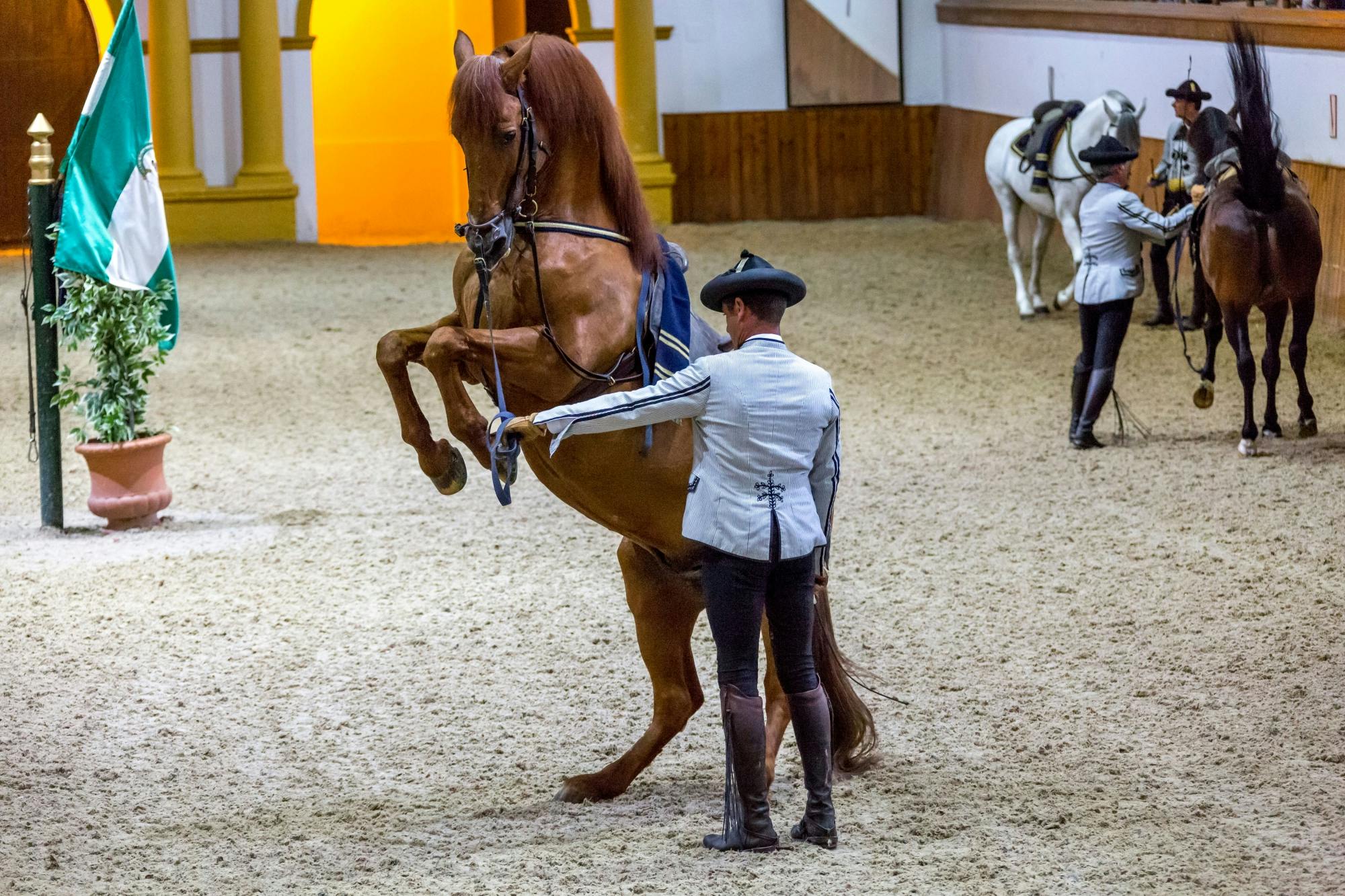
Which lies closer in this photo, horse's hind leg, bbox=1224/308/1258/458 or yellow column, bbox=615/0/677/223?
horse's hind leg, bbox=1224/308/1258/458

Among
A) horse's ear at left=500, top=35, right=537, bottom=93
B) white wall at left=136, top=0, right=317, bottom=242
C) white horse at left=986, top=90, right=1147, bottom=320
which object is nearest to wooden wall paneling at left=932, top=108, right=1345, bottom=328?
white horse at left=986, top=90, right=1147, bottom=320

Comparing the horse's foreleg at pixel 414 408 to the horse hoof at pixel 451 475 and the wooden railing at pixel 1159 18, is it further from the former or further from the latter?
the wooden railing at pixel 1159 18

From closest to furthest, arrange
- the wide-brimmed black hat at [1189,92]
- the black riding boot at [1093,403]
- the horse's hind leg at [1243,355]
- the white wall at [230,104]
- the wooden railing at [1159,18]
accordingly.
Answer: the horse's hind leg at [1243,355]
the black riding boot at [1093,403]
the wide-brimmed black hat at [1189,92]
the wooden railing at [1159,18]
the white wall at [230,104]

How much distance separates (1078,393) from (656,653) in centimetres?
509

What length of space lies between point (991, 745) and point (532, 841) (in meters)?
1.52

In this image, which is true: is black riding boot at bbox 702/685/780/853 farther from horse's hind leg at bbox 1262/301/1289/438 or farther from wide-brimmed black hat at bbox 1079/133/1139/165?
horse's hind leg at bbox 1262/301/1289/438

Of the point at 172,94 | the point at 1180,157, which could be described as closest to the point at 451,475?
the point at 1180,157

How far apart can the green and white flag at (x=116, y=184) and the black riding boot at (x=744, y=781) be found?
14.7 ft

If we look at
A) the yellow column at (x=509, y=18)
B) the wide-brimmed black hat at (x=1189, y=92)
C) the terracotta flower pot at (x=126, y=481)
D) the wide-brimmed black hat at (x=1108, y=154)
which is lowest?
the terracotta flower pot at (x=126, y=481)

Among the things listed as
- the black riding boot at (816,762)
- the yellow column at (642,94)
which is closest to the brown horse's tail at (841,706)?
the black riding boot at (816,762)

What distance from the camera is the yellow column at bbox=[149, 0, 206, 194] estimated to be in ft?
59.0

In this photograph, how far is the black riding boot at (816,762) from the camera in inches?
162

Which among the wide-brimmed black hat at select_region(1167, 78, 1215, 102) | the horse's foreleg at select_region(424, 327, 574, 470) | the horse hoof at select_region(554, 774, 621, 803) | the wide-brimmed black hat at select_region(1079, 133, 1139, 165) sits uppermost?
the wide-brimmed black hat at select_region(1167, 78, 1215, 102)

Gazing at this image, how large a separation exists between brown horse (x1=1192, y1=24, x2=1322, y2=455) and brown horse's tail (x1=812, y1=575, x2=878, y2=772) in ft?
15.7
